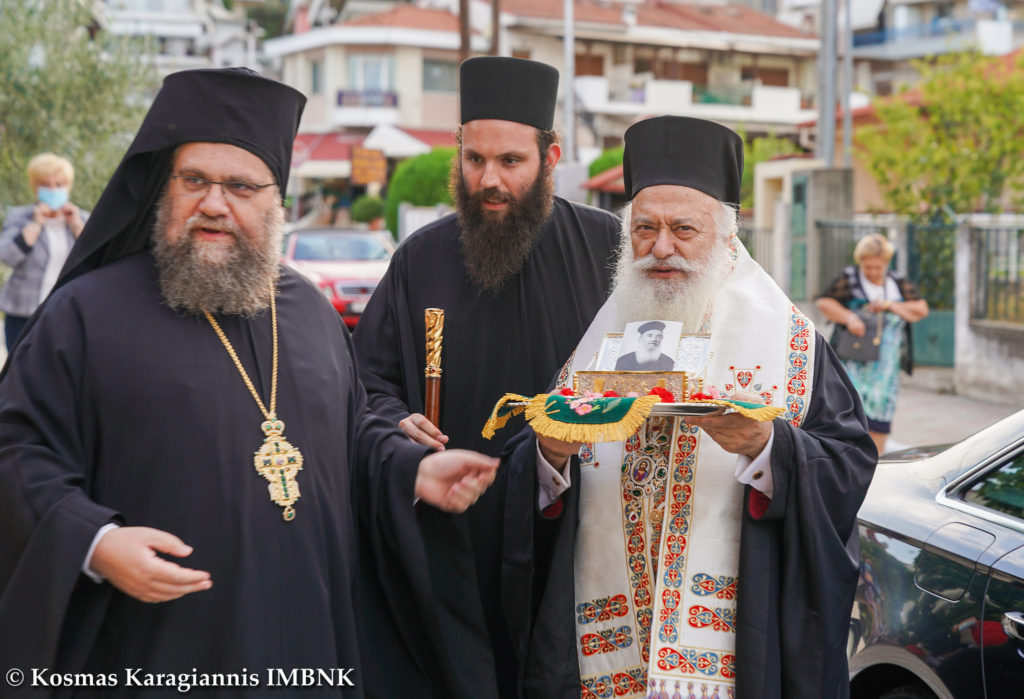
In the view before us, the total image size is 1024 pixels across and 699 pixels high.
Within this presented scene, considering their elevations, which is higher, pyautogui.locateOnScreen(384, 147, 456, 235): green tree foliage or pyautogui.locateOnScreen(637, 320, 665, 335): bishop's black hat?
pyautogui.locateOnScreen(384, 147, 456, 235): green tree foliage

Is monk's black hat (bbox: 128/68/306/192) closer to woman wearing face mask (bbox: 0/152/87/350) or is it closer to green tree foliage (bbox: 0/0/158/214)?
woman wearing face mask (bbox: 0/152/87/350)

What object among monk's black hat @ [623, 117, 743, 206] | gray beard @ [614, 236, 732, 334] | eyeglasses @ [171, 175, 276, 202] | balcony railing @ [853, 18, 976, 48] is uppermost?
balcony railing @ [853, 18, 976, 48]

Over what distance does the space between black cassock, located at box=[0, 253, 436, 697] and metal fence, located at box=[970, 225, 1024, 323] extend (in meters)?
11.0

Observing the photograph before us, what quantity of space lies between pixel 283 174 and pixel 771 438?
147cm

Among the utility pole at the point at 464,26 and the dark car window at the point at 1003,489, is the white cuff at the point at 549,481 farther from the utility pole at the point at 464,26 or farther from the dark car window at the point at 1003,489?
the utility pole at the point at 464,26

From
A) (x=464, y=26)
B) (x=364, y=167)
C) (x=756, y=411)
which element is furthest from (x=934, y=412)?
(x=364, y=167)

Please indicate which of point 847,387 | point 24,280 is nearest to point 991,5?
point 24,280

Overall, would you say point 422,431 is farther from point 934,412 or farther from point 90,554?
point 934,412

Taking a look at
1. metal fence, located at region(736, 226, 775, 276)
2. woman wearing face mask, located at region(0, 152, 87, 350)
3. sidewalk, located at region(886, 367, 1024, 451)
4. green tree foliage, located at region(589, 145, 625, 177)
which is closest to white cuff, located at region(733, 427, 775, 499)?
woman wearing face mask, located at region(0, 152, 87, 350)

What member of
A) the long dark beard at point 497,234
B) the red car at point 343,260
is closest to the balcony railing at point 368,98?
the red car at point 343,260

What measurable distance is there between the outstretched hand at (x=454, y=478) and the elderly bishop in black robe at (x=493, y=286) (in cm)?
49

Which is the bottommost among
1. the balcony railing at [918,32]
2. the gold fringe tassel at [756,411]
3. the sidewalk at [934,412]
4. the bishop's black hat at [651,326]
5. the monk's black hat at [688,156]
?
the sidewalk at [934,412]

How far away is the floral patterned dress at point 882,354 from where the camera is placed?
8.84 m

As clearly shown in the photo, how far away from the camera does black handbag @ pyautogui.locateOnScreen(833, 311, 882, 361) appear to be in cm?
887
